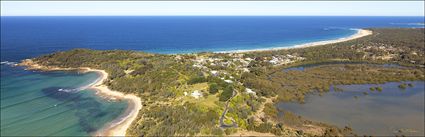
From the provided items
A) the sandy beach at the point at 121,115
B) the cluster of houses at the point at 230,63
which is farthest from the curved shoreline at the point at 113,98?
the cluster of houses at the point at 230,63

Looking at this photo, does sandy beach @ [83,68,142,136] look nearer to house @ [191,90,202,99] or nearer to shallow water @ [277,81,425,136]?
house @ [191,90,202,99]

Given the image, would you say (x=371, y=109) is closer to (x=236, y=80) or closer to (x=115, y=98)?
(x=236, y=80)

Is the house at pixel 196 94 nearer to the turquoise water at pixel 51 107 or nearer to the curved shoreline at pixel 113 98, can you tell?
the curved shoreline at pixel 113 98

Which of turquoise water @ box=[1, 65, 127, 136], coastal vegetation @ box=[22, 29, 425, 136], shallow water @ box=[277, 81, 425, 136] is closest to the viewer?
turquoise water @ box=[1, 65, 127, 136]

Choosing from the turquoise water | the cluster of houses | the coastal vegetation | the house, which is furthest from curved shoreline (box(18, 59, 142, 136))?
the cluster of houses

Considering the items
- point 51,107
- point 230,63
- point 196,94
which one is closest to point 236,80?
point 196,94

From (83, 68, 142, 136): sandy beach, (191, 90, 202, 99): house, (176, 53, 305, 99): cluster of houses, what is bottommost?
(83, 68, 142, 136): sandy beach

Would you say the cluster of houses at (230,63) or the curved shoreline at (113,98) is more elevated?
the cluster of houses at (230,63)
